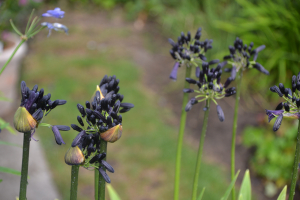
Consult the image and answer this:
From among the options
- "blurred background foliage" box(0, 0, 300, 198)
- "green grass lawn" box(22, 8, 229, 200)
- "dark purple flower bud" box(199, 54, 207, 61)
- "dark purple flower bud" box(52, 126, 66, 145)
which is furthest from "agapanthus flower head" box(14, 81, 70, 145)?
"blurred background foliage" box(0, 0, 300, 198)

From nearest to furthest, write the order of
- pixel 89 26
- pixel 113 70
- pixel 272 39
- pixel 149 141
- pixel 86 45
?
pixel 149 141 < pixel 272 39 < pixel 113 70 < pixel 86 45 < pixel 89 26

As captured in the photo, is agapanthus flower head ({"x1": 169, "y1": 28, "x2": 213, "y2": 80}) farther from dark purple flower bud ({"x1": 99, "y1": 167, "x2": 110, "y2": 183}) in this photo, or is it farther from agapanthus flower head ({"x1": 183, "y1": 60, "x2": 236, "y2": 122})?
dark purple flower bud ({"x1": 99, "y1": 167, "x2": 110, "y2": 183})

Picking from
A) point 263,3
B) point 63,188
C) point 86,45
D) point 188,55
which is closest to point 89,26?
point 86,45

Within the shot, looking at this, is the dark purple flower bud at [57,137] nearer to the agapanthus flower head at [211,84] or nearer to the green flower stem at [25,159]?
the green flower stem at [25,159]

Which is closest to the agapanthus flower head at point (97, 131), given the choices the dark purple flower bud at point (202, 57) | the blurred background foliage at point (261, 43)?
the dark purple flower bud at point (202, 57)

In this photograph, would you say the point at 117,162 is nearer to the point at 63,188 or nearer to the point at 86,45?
the point at 63,188

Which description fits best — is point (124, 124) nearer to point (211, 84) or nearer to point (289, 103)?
point (211, 84)
